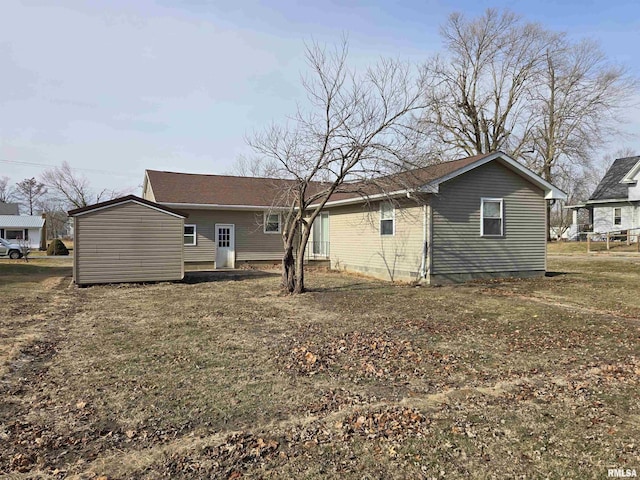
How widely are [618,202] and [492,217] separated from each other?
20.8m

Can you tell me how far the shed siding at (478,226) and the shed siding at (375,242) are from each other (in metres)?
0.71

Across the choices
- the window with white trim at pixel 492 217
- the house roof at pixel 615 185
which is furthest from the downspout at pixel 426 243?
the house roof at pixel 615 185

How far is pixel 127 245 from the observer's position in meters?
14.2

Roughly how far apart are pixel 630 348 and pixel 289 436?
5.24m

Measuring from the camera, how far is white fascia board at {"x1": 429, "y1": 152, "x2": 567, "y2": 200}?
43.4 feet

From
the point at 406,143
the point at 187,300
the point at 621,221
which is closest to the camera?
the point at 187,300

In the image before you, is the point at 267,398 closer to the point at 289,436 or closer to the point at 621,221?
the point at 289,436

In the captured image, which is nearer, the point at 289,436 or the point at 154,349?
the point at 289,436

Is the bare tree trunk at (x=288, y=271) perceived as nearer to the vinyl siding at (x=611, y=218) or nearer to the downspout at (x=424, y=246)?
the downspout at (x=424, y=246)

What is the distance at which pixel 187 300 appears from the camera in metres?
11.0

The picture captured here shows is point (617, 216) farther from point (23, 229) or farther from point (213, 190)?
point (23, 229)

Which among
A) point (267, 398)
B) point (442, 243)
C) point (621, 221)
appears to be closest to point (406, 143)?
point (442, 243)

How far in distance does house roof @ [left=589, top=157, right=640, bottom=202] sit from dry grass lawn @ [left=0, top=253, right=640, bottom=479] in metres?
24.4

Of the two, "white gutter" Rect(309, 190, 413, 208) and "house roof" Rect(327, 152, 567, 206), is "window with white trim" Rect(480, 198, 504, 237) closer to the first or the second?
"house roof" Rect(327, 152, 567, 206)
